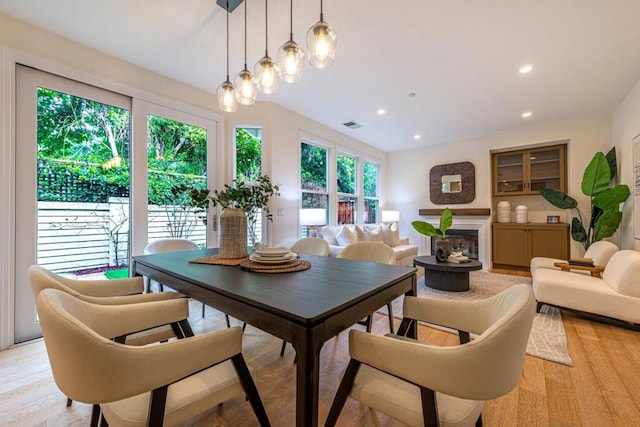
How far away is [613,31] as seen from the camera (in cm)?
228

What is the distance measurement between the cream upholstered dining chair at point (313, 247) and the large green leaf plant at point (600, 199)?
416cm

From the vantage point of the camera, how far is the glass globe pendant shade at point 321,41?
59.7 inches

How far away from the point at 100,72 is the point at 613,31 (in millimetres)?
4775

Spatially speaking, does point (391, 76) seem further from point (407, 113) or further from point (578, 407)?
point (578, 407)

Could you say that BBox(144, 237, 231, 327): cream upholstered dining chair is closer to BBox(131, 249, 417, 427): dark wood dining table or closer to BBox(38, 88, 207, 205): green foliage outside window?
BBox(38, 88, 207, 205): green foliage outside window

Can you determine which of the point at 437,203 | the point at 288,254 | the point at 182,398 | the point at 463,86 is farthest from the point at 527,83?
the point at 182,398

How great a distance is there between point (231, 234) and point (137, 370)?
Result: 1.11m

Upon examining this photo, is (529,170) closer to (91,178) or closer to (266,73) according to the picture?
(266,73)

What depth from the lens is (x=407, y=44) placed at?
2.47 metres

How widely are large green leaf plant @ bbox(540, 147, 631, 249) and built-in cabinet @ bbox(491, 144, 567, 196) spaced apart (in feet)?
2.00

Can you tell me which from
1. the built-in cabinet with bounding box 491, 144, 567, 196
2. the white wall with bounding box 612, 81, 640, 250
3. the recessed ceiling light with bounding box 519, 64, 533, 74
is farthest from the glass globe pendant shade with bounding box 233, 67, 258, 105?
the built-in cabinet with bounding box 491, 144, 567, 196

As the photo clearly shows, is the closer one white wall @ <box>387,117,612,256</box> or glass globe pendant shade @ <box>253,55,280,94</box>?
glass globe pendant shade @ <box>253,55,280,94</box>

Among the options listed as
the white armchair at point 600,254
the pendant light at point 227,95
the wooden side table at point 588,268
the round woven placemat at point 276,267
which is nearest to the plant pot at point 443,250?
the white armchair at point 600,254

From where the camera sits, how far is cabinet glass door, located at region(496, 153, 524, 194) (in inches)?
209
